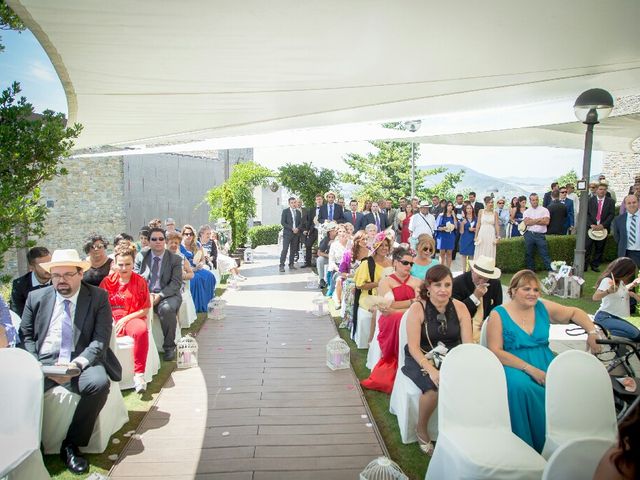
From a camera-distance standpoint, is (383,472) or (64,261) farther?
(64,261)

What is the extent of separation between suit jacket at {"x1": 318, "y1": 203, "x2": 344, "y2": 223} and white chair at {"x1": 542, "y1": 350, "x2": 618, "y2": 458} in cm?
824

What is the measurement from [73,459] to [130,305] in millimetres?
1683

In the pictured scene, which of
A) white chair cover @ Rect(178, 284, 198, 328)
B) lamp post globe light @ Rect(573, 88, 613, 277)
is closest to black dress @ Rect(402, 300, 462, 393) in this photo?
white chair cover @ Rect(178, 284, 198, 328)

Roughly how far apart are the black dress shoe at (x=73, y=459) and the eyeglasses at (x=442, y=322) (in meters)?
2.65

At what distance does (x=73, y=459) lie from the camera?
9.82 feet

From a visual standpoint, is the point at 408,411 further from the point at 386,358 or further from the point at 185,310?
the point at 185,310

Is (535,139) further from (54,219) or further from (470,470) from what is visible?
(54,219)

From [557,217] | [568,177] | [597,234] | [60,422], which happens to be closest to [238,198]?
[557,217]

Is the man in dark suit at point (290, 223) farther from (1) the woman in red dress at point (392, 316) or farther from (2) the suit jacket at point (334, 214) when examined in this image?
(1) the woman in red dress at point (392, 316)

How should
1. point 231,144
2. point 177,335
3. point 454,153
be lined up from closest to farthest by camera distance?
point 177,335, point 231,144, point 454,153

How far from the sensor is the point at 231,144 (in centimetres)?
903

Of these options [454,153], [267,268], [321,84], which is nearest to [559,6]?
[321,84]

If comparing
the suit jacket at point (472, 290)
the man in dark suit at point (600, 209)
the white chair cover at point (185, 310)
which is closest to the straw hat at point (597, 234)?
the man in dark suit at point (600, 209)

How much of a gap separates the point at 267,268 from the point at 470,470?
9851 millimetres
